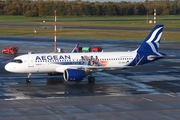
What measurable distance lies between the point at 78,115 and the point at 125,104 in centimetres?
631

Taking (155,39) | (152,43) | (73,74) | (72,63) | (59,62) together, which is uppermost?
(155,39)

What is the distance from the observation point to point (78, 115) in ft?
129

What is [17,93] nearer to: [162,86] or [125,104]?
[125,104]

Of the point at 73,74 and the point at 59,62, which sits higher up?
the point at 59,62

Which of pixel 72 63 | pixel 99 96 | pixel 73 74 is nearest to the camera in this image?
pixel 99 96

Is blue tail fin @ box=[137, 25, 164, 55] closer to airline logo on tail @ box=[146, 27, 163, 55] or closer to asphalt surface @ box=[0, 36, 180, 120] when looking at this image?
airline logo on tail @ box=[146, 27, 163, 55]

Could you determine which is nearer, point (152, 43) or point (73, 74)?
point (73, 74)

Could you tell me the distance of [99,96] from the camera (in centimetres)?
4812

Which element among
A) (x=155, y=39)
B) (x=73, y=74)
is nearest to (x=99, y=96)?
(x=73, y=74)

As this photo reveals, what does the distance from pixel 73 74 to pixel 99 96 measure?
708cm

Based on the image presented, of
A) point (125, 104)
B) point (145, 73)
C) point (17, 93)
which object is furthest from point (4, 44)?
point (125, 104)

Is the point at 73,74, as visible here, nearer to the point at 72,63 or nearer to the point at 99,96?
the point at 72,63

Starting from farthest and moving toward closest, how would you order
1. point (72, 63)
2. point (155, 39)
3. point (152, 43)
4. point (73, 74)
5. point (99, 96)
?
1. point (155, 39)
2. point (152, 43)
3. point (72, 63)
4. point (73, 74)
5. point (99, 96)

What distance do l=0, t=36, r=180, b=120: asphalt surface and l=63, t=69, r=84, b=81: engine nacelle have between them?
93 cm
